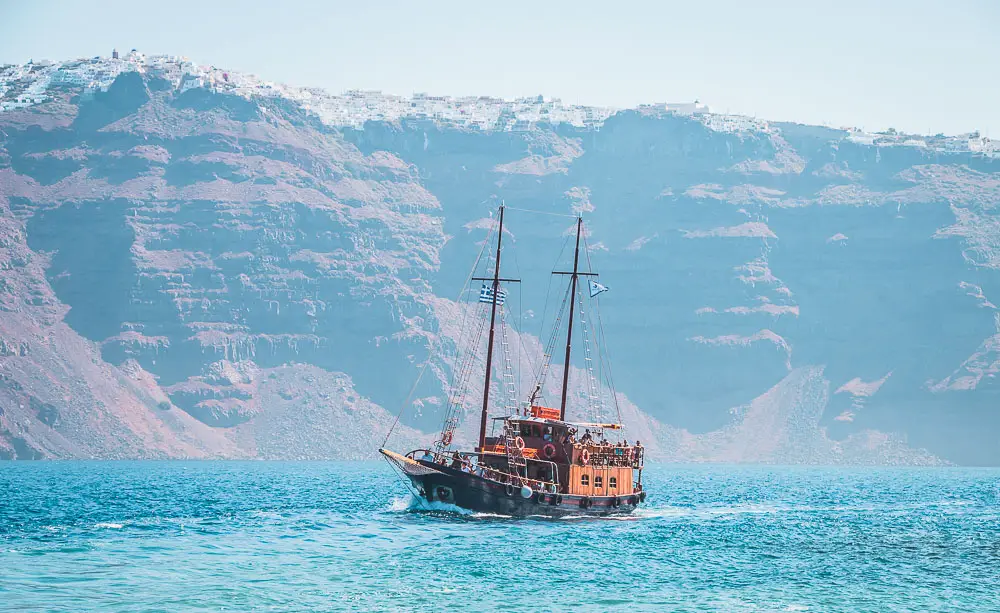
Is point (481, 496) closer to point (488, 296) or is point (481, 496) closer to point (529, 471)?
point (529, 471)

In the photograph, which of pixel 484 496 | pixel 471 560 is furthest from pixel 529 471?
pixel 471 560

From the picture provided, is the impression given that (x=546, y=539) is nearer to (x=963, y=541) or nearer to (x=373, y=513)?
(x=373, y=513)

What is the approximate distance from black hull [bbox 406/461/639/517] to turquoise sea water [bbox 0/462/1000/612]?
1326mm

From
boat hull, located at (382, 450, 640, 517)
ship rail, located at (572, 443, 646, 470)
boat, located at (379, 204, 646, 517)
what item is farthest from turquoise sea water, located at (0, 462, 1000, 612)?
ship rail, located at (572, 443, 646, 470)

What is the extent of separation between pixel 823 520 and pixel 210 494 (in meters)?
63.6

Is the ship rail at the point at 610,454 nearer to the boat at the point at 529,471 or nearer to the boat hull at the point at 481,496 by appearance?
the boat at the point at 529,471

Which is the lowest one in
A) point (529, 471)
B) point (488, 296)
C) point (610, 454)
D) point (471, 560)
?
point (471, 560)

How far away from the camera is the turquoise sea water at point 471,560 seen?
55875 millimetres

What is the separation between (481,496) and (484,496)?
0.81 feet

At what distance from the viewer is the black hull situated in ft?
287

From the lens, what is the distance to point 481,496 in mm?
87938

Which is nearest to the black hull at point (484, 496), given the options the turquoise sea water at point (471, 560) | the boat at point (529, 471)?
the boat at point (529, 471)

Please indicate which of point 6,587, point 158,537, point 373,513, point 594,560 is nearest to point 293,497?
point 373,513

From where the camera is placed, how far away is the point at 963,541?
84188 mm
